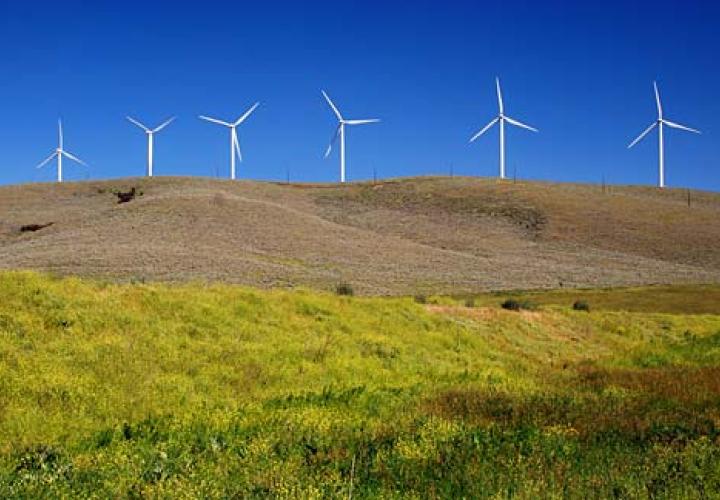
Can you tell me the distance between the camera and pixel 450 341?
102 ft

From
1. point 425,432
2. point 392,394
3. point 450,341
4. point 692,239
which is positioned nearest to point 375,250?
point 692,239

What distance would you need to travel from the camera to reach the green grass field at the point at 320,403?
10.9 m

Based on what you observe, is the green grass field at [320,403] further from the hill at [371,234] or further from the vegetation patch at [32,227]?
the vegetation patch at [32,227]

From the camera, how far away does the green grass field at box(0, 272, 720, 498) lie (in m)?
10.9

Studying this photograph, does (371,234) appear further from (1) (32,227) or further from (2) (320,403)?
(2) (320,403)

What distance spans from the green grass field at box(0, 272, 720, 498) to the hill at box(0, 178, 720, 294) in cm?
3538

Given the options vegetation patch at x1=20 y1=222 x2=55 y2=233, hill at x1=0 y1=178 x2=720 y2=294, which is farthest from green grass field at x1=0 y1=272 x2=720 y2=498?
vegetation patch at x1=20 y1=222 x2=55 y2=233

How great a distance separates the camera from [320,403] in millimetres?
18484

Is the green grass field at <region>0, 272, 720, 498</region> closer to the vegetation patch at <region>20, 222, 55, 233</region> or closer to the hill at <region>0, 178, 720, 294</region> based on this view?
the hill at <region>0, 178, 720, 294</region>

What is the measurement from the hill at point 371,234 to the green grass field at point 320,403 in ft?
116

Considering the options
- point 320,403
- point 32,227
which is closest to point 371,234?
point 32,227

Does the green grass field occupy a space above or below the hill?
below

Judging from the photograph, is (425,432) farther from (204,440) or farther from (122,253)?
(122,253)

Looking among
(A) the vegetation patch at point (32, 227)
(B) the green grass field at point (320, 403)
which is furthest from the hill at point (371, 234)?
(B) the green grass field at point (320, 403)
